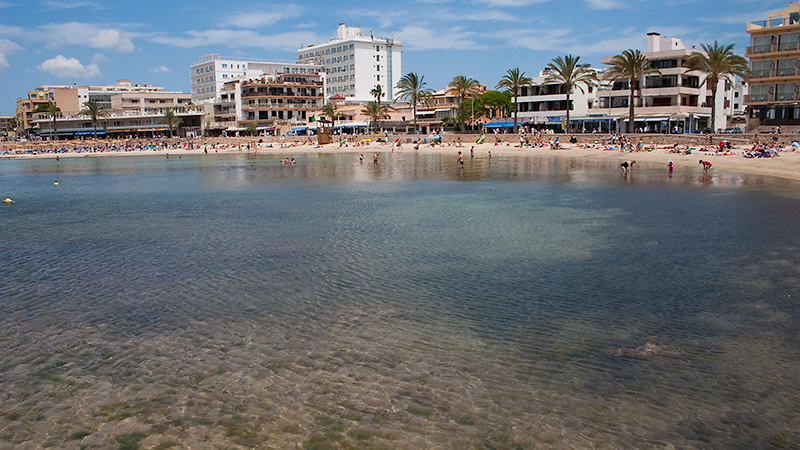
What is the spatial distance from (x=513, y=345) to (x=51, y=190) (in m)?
39.9

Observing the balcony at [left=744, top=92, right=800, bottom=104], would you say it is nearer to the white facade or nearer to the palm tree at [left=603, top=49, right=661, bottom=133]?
the palm tree at [left=603, top=49, right=661, bottom=133]

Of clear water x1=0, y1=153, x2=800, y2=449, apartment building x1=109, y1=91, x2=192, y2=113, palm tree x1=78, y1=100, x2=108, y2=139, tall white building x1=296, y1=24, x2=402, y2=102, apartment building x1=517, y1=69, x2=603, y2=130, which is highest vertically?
tall white building x1=296, y1=24, x2=402, y2=102

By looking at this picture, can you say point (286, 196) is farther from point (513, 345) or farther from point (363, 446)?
point (363, 446)

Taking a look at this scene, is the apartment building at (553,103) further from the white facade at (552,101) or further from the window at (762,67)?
the window at (762,67)

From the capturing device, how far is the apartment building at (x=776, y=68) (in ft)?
171

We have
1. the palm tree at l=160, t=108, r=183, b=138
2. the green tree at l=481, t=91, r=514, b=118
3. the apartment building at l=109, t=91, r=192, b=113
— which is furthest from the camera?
the apartment building at l=109, t=91, r=192, b=113

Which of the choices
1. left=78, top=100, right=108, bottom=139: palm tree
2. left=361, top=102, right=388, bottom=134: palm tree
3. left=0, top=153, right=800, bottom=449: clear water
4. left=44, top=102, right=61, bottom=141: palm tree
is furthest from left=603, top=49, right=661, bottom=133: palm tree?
left=44, top=102, right=61, bottom=141: palm tree

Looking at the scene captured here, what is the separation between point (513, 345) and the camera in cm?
1037

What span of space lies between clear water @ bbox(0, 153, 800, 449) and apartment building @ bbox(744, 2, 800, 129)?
36.3 meters

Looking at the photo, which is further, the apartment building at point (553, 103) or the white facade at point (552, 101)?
the white facade at point (552, 101)

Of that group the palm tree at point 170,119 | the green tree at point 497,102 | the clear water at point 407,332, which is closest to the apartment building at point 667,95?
the green tree at point 497,102

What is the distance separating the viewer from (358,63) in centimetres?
13950

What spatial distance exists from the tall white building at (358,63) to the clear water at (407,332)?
118802 mm

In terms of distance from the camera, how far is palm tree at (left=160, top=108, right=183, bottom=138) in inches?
4474
